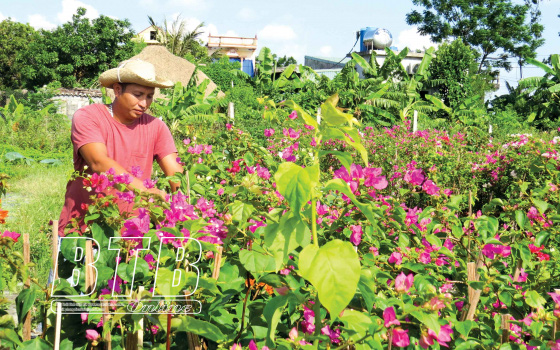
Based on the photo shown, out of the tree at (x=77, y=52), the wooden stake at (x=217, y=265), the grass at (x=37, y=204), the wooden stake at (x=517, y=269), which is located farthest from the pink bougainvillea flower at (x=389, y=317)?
the tree at (x=77, y=52)

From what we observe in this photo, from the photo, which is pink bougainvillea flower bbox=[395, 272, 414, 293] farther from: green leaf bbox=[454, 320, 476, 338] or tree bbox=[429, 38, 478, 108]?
tree bbox=[429, 38, 478, 108]

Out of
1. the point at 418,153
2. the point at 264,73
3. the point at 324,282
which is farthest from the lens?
the point at 264,73

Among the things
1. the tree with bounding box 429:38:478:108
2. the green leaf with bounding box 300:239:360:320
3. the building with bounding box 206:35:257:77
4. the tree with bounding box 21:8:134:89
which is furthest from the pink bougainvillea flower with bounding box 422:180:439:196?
the building with bounding box 206:35:257:77

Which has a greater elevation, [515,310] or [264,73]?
[264,73]

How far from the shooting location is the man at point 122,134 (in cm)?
235

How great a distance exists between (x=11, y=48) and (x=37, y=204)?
118 ft

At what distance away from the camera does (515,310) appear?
1.51 meters

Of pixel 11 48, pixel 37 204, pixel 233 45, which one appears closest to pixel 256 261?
pixel 37 204

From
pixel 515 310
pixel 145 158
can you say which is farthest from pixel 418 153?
pixel 515 310

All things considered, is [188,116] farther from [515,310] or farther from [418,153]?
[515,310]

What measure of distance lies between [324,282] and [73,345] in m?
0.83

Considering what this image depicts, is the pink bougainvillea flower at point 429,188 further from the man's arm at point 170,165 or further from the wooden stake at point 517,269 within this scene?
the man's arm at point 170,165

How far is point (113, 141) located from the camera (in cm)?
251

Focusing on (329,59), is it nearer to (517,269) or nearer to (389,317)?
(517,269)
